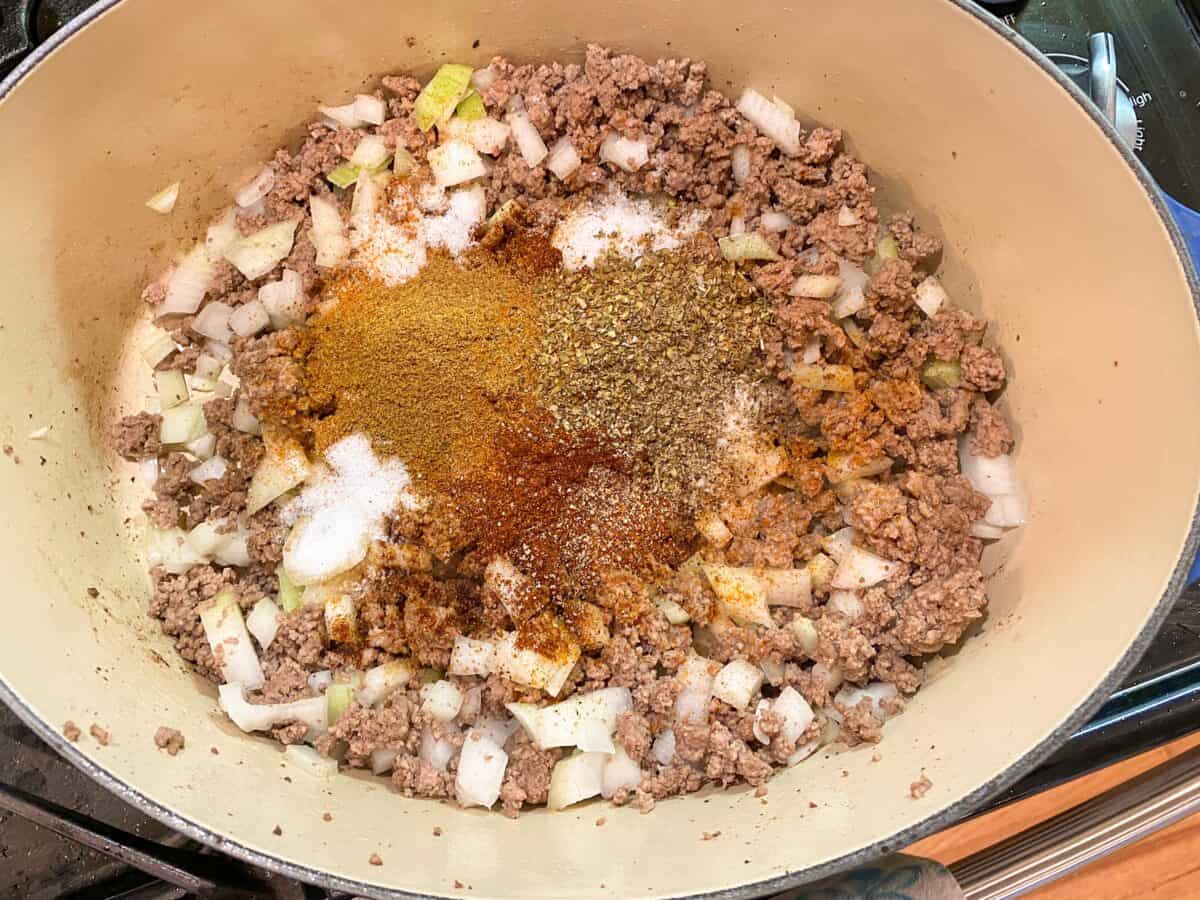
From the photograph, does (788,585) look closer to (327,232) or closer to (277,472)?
(277,472)

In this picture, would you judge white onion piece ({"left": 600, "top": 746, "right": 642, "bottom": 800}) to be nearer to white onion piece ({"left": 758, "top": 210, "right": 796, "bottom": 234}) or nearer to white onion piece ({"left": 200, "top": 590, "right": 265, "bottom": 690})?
white onion piece ({"left": 200, "top": 590, "right": 265, "bottom": 690})

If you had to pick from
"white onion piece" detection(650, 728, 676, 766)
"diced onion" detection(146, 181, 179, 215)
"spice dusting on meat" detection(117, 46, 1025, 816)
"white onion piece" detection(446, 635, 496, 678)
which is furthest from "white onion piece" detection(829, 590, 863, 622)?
"diced onion" detection(146, 181, 179, 215)

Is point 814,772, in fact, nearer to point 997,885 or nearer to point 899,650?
point 899,650

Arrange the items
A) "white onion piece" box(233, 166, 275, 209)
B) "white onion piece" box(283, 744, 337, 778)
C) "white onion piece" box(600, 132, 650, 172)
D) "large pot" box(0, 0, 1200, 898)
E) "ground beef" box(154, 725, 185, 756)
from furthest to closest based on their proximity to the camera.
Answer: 1. "white onion piece" box(233, 166, 275, 209)
2. "white onion piece" box(600, 132, 650, 172)
3. "white onion piece" box(283, 744, 337, 778)
4. "ground beef" box(154, 725, 185, 756)
5. "large pot" box(0, 0, 1200, 898)

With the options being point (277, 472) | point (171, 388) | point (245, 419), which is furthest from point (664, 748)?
point (171, 388)

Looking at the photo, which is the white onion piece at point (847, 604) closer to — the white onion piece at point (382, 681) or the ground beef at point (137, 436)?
the white onion piece at point (382, 681)

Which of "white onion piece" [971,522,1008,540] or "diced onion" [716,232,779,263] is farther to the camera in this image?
"diced onion" [716,232,779,263]
